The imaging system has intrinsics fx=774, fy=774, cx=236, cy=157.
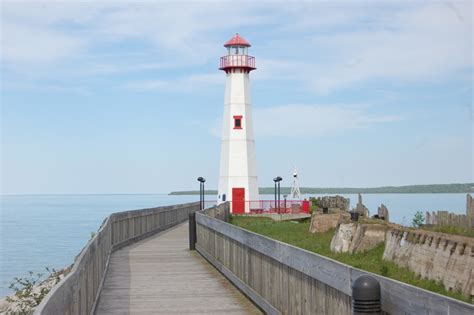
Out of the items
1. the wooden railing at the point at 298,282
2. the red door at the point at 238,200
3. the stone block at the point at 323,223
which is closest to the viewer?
the wooden railing at the point at 298,282

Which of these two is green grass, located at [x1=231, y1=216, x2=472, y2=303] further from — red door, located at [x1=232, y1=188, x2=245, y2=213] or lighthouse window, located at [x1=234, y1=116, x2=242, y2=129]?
lighthouse window, located at [x1=234, y1=116, x2=242, y2=129]

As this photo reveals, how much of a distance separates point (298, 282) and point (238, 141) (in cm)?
4253

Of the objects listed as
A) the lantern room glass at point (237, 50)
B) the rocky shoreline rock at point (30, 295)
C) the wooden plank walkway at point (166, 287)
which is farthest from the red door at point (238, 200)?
the wooden plank walkway at point (166, 287)

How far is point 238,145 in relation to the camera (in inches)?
2077

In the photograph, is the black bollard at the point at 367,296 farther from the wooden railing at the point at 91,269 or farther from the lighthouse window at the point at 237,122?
the lighthouse window at the point at 237,122

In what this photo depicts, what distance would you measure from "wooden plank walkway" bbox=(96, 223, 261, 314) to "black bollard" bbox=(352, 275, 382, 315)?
5776mm

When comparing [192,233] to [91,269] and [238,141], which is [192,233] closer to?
[91,269]

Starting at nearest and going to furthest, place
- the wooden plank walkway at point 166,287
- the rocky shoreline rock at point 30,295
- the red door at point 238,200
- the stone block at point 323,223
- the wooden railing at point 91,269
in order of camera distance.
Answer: the wooden railing at point 91,269
the wooden plank walkway at point 166,287
the rocky shoreline rock at point 30,295
the stone block at point 323,223
the red door at point 238,200

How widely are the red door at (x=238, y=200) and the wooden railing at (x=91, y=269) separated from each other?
63.7 feet

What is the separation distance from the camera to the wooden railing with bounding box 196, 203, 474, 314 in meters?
6.53

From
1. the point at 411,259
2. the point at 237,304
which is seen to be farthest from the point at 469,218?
the point at 237,304

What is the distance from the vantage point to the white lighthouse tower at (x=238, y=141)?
52.7 metres

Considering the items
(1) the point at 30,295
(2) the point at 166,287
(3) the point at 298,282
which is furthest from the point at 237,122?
(3) the point at 298,282

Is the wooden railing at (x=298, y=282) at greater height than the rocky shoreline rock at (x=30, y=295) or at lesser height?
greater
